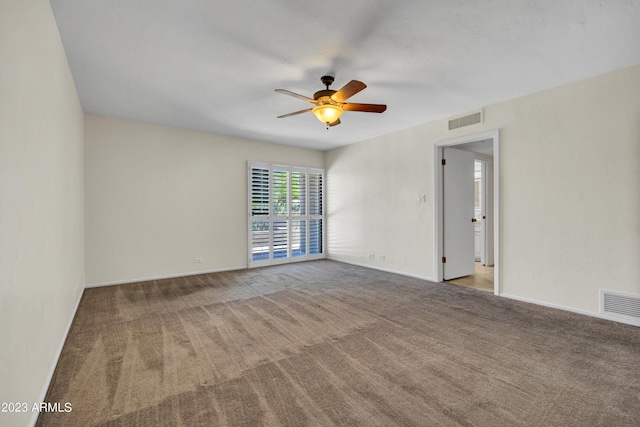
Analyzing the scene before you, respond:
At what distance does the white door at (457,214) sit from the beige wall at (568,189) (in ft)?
0.90

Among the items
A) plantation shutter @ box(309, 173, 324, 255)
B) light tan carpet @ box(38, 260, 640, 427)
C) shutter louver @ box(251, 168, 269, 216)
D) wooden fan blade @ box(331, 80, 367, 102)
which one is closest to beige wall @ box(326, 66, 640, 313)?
light tan carpet @ box(38, 260, 640, 427)

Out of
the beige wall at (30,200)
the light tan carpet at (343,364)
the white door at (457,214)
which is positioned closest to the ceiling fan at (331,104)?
the beige wall at (30,200)

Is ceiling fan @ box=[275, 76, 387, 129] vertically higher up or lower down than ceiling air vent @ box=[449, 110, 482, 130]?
lower down

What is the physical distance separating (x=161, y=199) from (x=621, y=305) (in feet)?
20.3

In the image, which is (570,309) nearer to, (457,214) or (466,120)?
(457,214)

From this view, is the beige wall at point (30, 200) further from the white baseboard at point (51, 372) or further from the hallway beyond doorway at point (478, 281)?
the hallway beyond doorway at point (478, 281)

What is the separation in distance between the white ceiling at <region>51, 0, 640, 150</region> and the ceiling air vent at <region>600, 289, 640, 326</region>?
7.53 ft

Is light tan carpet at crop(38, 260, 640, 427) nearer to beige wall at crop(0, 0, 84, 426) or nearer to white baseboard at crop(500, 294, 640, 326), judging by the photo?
white baseboard at crop(500, 294, 640, 326)

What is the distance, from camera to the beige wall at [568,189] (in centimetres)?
298

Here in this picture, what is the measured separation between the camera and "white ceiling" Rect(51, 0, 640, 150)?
2.11 meters

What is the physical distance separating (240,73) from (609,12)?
3039 millimetres

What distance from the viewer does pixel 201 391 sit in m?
1.90

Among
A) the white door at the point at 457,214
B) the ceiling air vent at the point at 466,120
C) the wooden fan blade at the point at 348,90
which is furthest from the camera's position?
the white door at the point at 457,214

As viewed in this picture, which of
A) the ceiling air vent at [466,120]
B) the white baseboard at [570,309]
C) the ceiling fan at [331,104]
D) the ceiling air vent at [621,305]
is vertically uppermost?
the ceiling air vent at [466,120]
